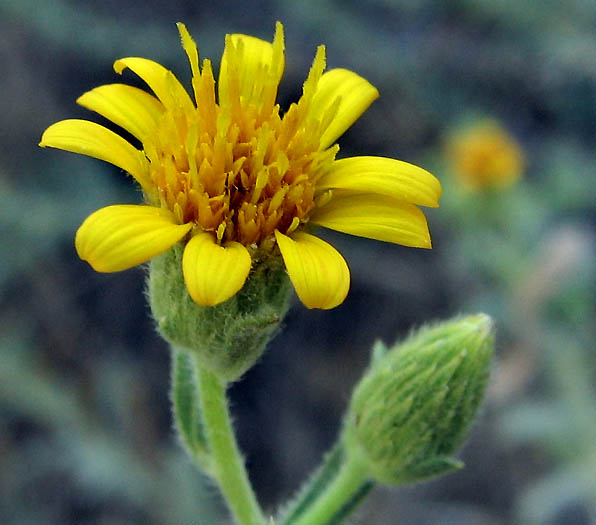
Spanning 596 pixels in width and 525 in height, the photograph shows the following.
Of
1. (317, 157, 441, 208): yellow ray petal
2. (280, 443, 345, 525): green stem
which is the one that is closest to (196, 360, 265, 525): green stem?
(280, 443, 345, 525): green stem

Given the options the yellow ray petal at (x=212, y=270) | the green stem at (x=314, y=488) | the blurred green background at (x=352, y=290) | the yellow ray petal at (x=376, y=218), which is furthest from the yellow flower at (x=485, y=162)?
the yellow ray petal at (x=212, y=270)

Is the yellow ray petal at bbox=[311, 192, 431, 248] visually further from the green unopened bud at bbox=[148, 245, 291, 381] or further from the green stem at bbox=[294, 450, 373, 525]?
the green stem at bbox=[294, 450, 373, 525]

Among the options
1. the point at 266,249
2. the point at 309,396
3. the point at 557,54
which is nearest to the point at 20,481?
the point at 309,396

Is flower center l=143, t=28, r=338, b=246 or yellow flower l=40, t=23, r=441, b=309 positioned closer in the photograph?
yellow flower l=40, t=23, r=441, b=309

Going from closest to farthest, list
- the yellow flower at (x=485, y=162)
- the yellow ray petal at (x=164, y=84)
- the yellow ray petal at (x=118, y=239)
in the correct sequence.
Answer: the yellow ray petal at (x=118, y=239) < the yellow ray petal at (x=164, y=84) < the yellow flower at (x=485, y=162)

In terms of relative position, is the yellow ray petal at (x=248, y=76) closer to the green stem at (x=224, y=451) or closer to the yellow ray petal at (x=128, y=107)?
the yellow ray petal at (x=128, y=107)

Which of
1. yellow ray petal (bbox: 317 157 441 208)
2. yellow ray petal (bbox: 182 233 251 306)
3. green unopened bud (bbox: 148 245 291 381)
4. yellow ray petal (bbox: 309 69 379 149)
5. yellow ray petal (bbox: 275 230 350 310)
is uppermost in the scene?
yellow ray petal (bbox: 309 69 379 149)
